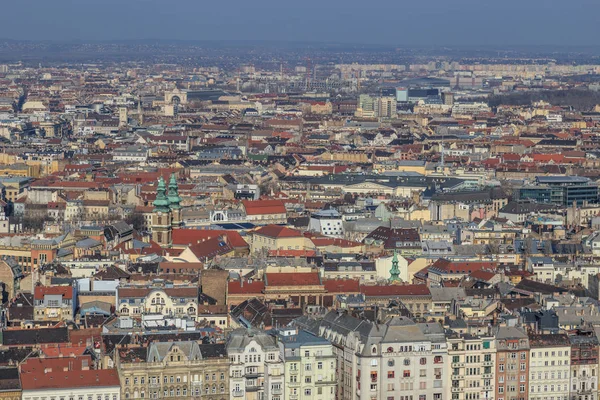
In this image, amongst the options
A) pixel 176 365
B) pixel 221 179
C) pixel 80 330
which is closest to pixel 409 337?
pixel 176 365

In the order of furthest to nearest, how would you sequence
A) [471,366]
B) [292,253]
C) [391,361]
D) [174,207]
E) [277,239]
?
[174,207] → [277,239] → [292,253] → [471,366] → [391,361]

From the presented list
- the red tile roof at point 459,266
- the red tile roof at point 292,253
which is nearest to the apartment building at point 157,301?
the red tile roof at point 292,253

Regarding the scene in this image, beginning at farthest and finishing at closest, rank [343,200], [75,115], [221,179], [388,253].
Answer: [75,115] < [221,179] < [343,200] < [388,253]

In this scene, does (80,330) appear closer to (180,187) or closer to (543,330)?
(543,330)

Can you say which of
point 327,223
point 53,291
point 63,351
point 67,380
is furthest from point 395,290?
point 327,223

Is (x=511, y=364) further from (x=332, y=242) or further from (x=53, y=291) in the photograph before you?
(x=332, y=242)

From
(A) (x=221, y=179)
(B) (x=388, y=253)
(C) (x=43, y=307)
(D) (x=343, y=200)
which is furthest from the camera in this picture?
(A) (x=221, y=179)
